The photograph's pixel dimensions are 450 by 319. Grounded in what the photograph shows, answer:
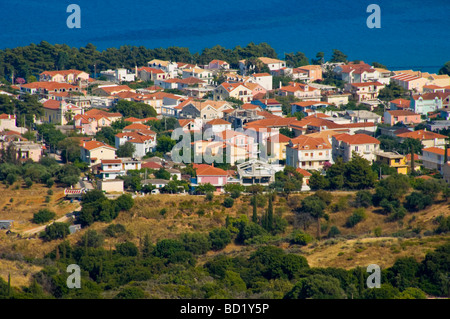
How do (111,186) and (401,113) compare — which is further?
(401,113)

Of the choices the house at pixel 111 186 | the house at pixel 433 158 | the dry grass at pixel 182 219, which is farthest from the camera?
the house at pixel 433 158

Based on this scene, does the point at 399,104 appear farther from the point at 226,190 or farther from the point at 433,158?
the point at 226,190

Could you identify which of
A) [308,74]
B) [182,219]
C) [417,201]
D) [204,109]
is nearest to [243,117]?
[204,109]

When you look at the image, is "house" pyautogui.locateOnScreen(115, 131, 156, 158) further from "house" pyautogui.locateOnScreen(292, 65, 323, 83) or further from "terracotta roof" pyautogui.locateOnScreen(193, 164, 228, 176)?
"house" pyautogui.locateOnScreen(292, 65, 323, 83)

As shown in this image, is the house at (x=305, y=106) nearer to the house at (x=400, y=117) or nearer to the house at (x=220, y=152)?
the house at (x=400, y=117)

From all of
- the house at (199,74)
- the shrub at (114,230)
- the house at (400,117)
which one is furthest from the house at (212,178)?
the house at (199,74)

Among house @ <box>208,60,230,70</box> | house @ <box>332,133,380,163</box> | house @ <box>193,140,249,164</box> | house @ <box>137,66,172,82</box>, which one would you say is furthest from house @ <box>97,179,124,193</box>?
house @ <box>208,60,230,70</box>
